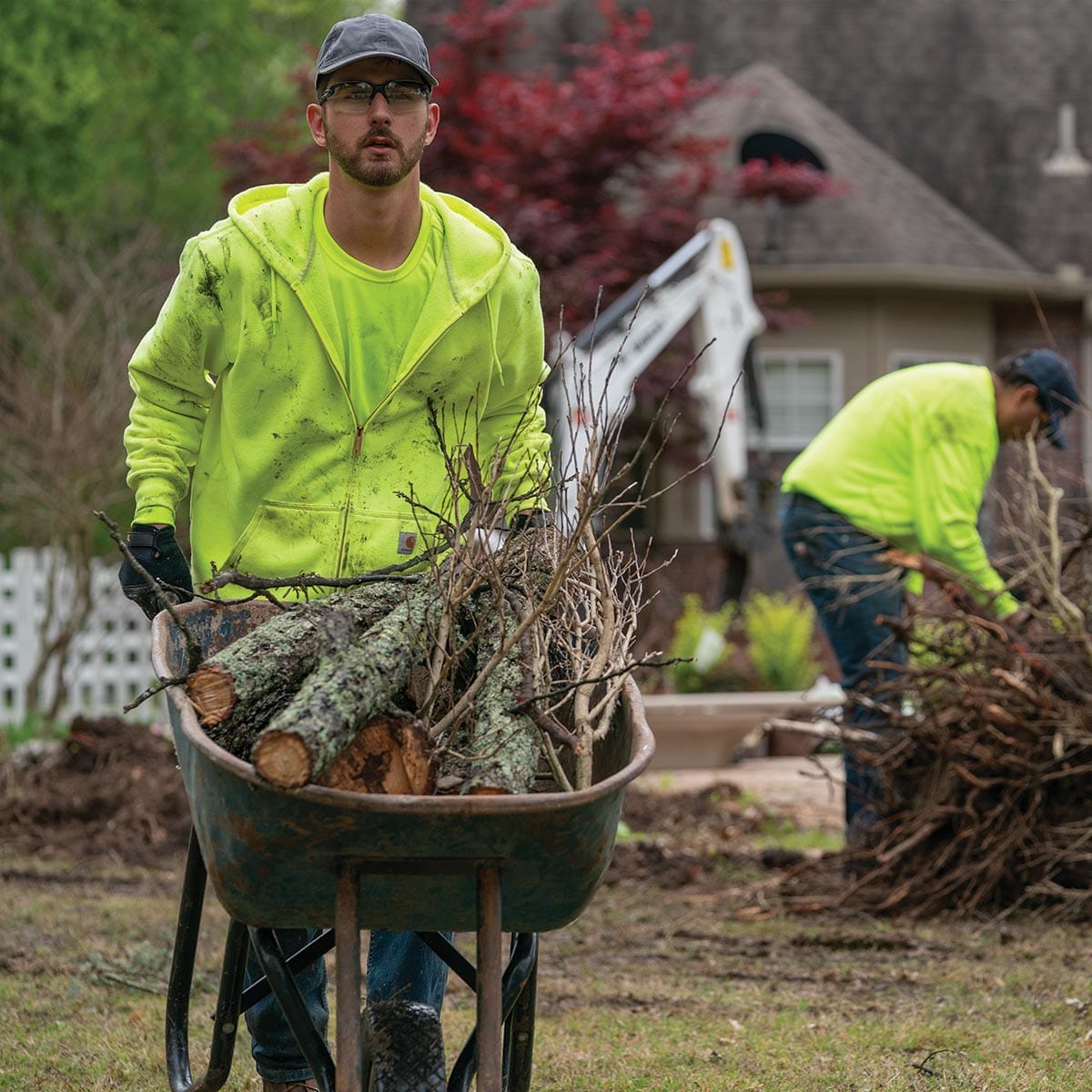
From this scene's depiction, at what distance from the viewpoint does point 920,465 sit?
20.9ft

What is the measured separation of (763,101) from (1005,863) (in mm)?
11507

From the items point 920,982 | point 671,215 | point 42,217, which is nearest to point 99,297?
point 42,217

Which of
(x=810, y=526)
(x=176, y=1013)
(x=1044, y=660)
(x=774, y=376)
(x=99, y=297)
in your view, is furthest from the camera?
(x=774, y=376)

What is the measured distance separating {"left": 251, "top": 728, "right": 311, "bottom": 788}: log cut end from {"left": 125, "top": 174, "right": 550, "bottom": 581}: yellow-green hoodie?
1053 millimetres

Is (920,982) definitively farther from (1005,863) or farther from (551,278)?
(551,278)

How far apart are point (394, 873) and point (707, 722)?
7561 mm

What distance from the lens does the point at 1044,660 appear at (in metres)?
5.95

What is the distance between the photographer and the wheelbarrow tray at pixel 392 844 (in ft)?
8.45

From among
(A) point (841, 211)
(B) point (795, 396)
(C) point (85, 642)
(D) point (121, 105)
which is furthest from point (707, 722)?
(D) point (121, 105)

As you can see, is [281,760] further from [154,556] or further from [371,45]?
[371,45]

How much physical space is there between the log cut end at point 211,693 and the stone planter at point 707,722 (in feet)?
23.6

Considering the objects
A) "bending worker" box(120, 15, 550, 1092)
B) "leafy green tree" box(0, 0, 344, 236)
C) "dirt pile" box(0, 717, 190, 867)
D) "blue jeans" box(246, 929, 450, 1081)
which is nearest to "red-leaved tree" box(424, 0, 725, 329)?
"leafy green tree" box(0, 0, 344, 236)

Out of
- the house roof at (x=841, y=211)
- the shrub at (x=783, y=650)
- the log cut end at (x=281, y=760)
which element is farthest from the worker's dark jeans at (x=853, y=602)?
the house roof at (x=841, y=211)

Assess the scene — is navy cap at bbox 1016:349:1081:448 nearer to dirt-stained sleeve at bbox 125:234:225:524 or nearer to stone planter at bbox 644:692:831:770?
dirt-stained sleeve at bbox 125:234:225:524
